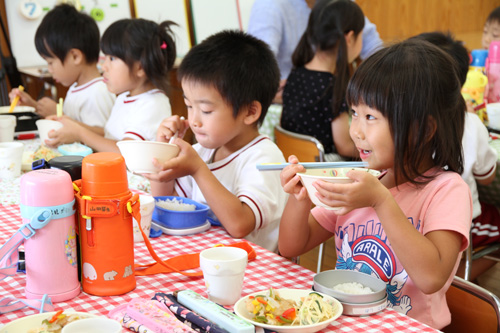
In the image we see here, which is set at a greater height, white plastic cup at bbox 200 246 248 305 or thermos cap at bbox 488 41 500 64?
thermos cap at bbox 488 41 500 64

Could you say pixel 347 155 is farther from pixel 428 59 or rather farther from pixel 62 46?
pixel 428 59

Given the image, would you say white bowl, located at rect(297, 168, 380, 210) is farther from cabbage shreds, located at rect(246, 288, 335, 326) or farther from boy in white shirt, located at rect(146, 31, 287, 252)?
boy in white shirt, located at rect(146, 31, 287, 252)

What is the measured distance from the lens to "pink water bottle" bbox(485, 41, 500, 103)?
10.1ft

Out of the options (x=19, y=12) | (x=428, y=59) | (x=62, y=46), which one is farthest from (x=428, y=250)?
(x=19, y=12)

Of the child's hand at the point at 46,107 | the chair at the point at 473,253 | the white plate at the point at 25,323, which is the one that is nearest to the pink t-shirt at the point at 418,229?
the white plate at the point at 25,323

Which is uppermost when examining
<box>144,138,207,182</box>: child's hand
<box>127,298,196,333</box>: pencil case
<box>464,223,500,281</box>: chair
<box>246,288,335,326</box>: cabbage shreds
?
<box>144,138,207,182</box>: child's hand

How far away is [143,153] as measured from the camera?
4.48 ft

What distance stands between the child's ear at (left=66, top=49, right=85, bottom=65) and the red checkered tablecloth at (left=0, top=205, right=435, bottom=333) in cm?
166

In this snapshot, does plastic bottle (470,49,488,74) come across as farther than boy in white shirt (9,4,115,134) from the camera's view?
Yes

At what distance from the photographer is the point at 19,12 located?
3990 mm

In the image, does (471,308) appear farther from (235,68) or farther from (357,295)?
(235,68)

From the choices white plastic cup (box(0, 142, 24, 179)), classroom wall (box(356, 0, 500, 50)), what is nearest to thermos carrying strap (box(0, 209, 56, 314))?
white plastic cup (box(0, 142, 24, 179))

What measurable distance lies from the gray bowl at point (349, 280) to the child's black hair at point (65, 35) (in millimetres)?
2264

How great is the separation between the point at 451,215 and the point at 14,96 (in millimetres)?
2324
